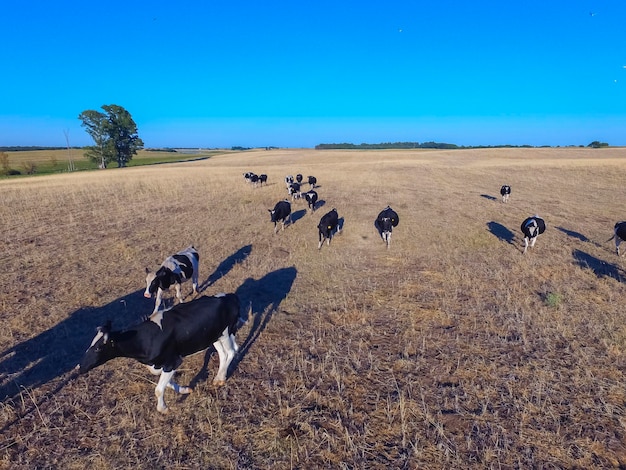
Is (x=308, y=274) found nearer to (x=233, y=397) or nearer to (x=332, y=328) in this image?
(x=332, y=328)

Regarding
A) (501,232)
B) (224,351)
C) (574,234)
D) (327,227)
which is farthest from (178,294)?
(574,234)

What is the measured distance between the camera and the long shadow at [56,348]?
6.01 meters

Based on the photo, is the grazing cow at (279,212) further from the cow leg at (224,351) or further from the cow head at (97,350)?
the cow head at (97,350)

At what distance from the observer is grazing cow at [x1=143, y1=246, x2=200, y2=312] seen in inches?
323

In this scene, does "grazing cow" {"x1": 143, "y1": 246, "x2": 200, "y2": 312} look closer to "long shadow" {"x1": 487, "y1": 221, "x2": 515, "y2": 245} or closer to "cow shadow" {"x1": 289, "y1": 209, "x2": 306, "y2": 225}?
"cow shadow" {"x1": 289, "y1": 209, "x2": 306, "y2": 225}

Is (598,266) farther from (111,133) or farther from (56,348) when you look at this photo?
(111,133)

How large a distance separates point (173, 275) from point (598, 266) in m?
12.5

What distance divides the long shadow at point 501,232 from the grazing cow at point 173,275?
11655 millimetres

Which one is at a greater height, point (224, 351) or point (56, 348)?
point (224, 351)

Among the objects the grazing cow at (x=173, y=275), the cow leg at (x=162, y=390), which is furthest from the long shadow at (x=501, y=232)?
the cow leg at (x=162, y=390)

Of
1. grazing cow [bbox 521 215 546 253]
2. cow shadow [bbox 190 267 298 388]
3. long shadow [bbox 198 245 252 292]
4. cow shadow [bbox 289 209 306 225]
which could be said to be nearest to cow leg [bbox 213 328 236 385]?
cow shadow [bbox 190 267 298 388]

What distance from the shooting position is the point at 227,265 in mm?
11633

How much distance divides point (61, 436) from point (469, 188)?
30153 millimetres

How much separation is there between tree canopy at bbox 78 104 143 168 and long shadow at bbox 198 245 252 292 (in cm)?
6347
